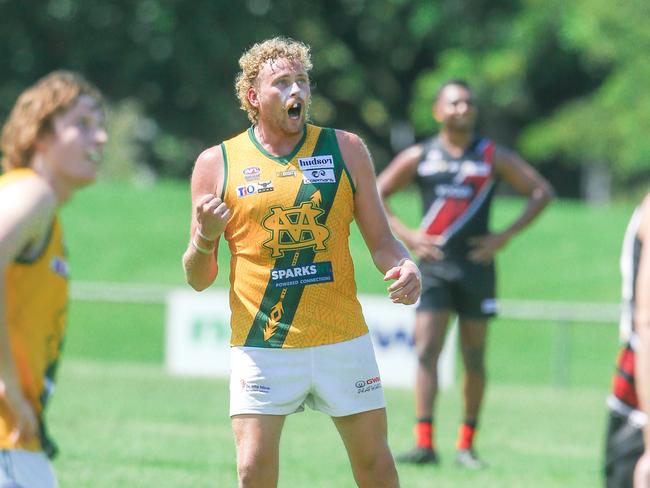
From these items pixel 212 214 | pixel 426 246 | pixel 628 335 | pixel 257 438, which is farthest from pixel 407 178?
pixel 628 335

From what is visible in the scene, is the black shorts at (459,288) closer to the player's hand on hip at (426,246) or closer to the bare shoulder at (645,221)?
the player's hand on hip at (426,246)

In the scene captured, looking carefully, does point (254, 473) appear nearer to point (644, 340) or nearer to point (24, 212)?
point (24, 212)

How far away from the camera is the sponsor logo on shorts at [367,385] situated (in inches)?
217

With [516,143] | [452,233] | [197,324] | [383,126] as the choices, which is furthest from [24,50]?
[452,233]

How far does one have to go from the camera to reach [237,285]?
5.65 metres

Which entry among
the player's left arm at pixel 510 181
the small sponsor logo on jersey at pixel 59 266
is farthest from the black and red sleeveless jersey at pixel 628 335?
the player's left arm at pixel 510 181

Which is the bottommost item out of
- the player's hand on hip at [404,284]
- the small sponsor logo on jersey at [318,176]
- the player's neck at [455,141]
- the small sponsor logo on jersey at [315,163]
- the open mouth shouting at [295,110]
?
the player's hand on hip at [404,284]

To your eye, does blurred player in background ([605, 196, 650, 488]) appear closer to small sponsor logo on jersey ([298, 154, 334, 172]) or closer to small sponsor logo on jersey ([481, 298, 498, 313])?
small sponsor logo on jersey ([298, 154, 334, 172])

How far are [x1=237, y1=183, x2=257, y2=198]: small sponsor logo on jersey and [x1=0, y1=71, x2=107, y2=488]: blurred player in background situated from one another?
1279mm

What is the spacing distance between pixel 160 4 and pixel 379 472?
93.2 feet

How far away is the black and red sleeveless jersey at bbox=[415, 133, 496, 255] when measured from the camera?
9.59 m

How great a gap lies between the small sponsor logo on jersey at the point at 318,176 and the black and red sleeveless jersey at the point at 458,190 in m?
4.13

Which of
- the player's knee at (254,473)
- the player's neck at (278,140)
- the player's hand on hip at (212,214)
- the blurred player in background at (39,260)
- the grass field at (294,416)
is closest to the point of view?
the blurred player in background at (39,260)

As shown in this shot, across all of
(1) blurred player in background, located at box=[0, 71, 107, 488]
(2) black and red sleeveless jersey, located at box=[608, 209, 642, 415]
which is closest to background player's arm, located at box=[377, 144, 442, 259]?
(2) black and red sleeveless jersey, located at box=[608, 209, 642, 415]
